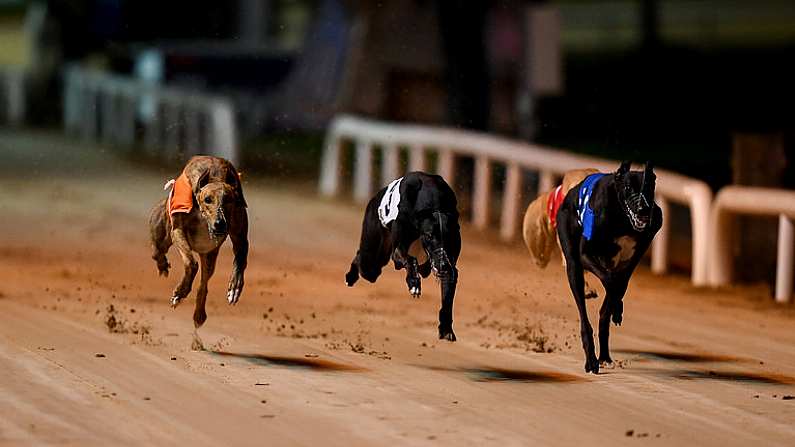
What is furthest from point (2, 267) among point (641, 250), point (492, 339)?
point (641, 250)

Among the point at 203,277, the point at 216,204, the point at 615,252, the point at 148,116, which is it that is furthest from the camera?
the point at 148,116

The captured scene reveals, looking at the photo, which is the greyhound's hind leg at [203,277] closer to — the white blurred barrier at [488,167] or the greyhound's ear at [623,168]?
the greyhound's ear at [623,168]

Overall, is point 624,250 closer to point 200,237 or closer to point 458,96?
point 200,237

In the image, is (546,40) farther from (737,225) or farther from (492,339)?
(492,339)

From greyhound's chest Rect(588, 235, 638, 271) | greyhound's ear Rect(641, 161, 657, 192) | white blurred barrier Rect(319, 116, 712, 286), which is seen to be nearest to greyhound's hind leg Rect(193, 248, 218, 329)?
greyhound's chest Rect(588, 235, 638, 271)

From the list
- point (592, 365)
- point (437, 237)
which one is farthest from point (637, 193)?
point (592, 365)

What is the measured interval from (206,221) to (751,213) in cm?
532

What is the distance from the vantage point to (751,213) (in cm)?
1127

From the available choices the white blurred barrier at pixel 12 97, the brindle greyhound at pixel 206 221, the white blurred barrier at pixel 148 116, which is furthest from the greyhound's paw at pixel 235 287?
the white blurred barrier at pixel 12 97

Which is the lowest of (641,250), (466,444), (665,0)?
(466,444)

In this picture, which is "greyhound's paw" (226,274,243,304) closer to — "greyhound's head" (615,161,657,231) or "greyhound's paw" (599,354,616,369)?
"greyhound's head" (615,161,657,231)

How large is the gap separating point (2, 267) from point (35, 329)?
2849 millimetres

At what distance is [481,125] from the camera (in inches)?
720

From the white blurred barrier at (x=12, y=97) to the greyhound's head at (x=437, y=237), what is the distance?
22.9m
